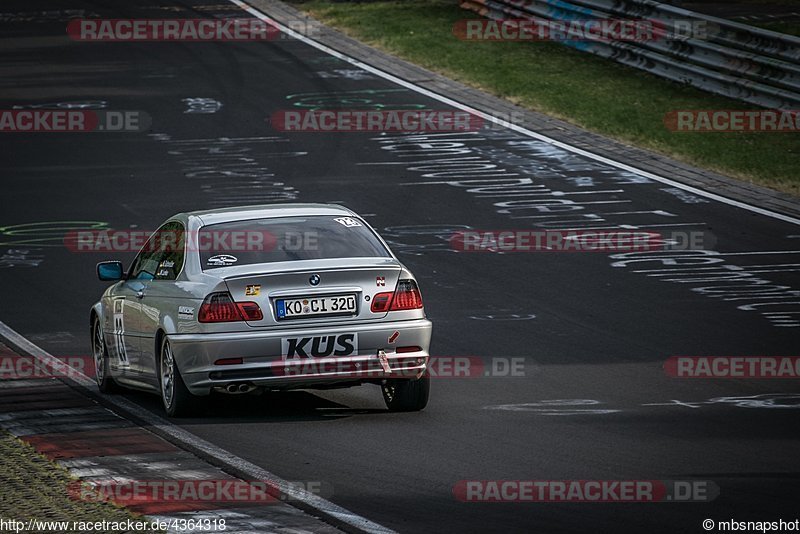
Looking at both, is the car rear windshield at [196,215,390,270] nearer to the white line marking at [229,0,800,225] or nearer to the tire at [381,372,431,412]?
the tire at [381,372,431,412]

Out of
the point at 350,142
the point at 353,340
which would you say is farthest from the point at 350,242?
the point at 350,142

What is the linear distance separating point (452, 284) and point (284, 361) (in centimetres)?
563

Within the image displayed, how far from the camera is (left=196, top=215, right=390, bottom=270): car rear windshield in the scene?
1004 cm

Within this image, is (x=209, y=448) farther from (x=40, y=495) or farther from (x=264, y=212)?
(x=264, y=212)

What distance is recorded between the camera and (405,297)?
389 inches

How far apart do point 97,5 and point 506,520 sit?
30654mm

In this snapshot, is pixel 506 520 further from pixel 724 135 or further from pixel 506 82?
pixel 506 82

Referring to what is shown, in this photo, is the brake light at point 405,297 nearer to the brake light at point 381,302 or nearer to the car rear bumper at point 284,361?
the brake light at point 381,302

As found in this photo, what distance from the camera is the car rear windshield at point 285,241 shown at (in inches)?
395

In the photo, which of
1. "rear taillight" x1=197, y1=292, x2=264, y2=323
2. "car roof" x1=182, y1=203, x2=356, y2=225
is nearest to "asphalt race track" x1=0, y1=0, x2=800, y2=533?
"rear taillight" x1=197, y1=292, x2=264, y2=323

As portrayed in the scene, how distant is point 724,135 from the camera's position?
2189cm

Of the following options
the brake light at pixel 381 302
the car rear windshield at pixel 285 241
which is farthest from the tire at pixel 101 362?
the brake light at pixel 381 302

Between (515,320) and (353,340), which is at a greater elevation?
(353,340)

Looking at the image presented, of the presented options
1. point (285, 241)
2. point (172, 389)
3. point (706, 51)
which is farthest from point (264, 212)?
point (706, 51)
